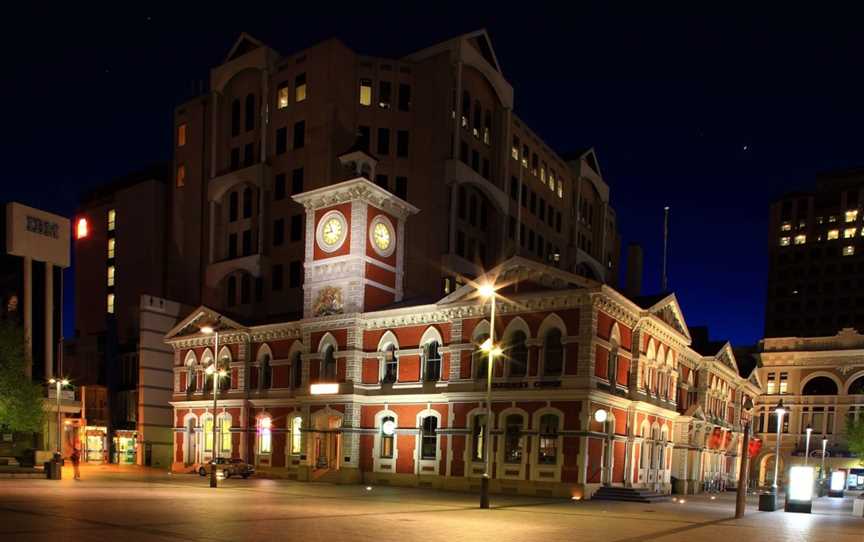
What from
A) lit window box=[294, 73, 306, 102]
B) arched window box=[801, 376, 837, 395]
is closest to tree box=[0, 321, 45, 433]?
lit window box=[294, 73, 306, 102]

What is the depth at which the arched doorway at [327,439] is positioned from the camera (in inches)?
1841

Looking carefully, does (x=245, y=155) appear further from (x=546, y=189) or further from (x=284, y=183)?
(x=546, y=189)

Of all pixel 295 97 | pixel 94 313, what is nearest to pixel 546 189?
pixel 295 97

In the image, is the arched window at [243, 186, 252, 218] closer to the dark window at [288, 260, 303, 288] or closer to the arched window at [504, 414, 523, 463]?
the dark window at [288, 260, 303, 288]

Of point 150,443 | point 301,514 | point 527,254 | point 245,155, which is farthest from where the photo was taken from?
point 527,254

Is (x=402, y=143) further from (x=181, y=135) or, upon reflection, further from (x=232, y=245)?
(x=181, y=135)

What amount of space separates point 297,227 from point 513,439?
30543 millimetres

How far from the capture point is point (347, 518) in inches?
892

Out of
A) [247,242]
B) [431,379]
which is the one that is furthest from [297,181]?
[431,379]

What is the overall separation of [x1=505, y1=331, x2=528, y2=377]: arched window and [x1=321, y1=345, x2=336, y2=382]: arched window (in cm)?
1273

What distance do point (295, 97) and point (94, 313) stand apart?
37.6 meters

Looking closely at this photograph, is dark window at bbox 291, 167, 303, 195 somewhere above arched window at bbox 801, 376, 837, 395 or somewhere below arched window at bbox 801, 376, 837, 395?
above

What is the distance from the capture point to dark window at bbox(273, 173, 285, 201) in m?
64.0

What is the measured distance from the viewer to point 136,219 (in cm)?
7806
